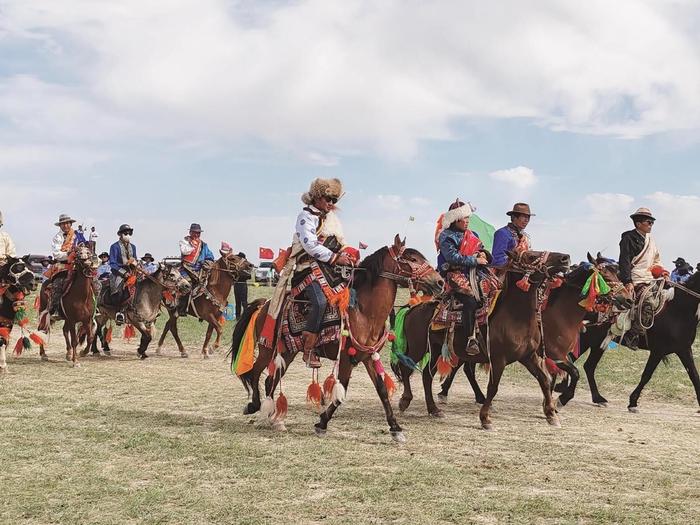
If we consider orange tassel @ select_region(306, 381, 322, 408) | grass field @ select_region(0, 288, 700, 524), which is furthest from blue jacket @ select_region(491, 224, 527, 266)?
orange tassel @ select_region(306, 381, 322, 408)

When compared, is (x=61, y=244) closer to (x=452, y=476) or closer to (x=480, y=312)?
(x=480, y=312)

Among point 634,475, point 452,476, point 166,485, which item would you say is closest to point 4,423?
point 166,485

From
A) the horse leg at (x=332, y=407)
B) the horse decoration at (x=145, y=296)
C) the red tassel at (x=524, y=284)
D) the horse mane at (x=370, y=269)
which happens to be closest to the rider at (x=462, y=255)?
the red tassel at (x=524, y=284)

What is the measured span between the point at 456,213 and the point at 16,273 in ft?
27.7

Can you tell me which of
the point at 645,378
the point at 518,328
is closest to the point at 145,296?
the point at 518,328

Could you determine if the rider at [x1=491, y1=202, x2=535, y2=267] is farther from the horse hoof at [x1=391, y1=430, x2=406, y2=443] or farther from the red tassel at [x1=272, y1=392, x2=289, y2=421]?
the red tassel at [x1=272, y1=392, x2=289, y2=421]

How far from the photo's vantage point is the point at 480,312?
376 inches

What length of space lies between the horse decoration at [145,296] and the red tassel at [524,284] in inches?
384

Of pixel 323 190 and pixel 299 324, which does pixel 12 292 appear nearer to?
pixel 299 324

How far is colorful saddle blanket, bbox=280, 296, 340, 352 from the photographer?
844 centimetres

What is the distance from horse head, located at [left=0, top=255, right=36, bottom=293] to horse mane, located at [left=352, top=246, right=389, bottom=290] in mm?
7407

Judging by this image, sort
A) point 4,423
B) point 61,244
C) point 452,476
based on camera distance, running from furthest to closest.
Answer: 1. point 61,244
2. point 4,423
3. point 452,476

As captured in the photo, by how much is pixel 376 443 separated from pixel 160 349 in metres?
11.2

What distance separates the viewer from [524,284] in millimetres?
9141
